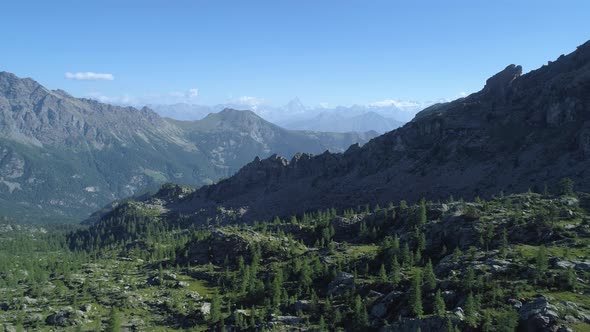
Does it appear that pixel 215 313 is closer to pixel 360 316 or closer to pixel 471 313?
pixel 360 316

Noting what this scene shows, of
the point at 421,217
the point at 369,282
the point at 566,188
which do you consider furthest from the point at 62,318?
the point at 566,188

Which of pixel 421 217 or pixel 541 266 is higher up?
pixel 421 217

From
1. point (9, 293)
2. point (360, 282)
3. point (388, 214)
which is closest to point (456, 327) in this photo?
point (360, 282)

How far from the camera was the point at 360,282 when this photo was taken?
12762 cm

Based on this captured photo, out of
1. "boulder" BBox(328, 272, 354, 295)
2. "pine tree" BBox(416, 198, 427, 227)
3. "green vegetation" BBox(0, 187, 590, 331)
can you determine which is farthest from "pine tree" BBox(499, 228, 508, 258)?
"pine tree" BBox(416, 198, 427, 227)

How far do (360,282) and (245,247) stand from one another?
252 ft

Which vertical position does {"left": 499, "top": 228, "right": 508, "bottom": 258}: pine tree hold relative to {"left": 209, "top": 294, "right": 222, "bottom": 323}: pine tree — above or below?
above

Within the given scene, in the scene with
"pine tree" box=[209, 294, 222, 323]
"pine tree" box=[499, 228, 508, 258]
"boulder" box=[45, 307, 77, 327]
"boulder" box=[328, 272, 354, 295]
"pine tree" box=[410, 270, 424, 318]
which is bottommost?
"boulder" box=[45, 307, 77, 327]

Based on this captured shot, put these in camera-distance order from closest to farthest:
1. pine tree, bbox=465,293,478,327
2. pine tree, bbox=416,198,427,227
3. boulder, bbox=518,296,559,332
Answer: boulder, bbox=518,296,559,332
pine tree, bbox=465,293,478,327
pine tree, bbox=416,198,427,227

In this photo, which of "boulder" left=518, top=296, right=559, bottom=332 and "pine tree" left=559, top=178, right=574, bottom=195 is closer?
"boulder" left=518, top=296, right=559, bottom=332

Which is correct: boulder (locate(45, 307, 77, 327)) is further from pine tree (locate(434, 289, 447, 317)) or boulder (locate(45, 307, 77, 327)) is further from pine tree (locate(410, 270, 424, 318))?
pine tree (locate(434, 289, 447, 317))

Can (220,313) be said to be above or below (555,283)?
below

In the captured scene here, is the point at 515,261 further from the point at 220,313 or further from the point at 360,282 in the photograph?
the point at 220,313

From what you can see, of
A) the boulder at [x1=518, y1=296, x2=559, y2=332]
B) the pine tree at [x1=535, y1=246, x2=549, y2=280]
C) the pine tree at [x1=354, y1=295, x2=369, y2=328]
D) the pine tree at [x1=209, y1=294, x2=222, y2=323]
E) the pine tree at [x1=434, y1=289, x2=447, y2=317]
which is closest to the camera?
the boulder at [x1=518, y1=296, x2=559, y2=332]
